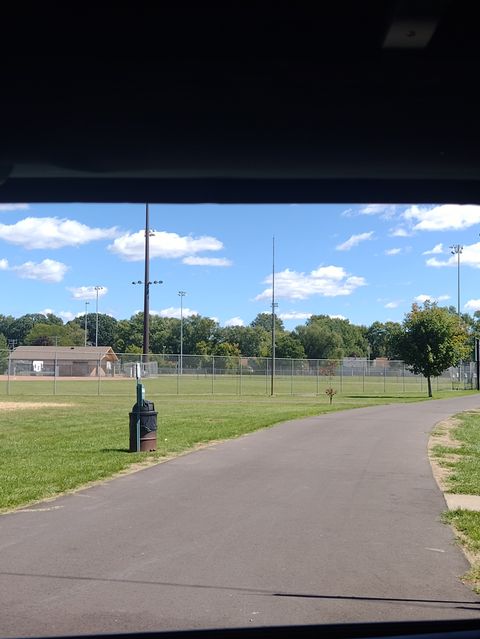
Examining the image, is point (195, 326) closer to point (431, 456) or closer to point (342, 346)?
point (342, 346)

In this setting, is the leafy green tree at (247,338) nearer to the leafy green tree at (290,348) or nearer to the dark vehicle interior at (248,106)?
the leafy green tree at (290,348)

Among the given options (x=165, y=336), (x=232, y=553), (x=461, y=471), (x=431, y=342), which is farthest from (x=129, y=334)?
(x=232, y=553)

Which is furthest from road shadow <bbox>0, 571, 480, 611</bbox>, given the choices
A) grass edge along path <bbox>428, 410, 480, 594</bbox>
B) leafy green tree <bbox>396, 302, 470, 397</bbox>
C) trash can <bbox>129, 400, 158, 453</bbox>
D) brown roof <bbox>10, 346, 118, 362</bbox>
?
brown roof <bbox>10, 346, 118, 362</bbox>

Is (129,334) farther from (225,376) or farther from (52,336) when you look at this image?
(225,376)

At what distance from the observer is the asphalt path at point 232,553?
529 cm

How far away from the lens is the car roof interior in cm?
396

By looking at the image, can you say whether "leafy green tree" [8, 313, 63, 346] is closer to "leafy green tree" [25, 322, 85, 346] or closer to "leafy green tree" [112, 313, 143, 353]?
"leafy green tree" [25, 322, 85, 346]

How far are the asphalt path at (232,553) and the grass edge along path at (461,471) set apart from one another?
0.18 meters

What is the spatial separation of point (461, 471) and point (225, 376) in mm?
50717

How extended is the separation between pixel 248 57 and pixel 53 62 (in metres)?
1.20

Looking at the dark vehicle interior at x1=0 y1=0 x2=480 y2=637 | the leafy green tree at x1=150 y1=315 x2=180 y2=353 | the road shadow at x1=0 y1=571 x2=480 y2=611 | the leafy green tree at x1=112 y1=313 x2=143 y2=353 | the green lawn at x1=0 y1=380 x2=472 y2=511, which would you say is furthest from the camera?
the leafy green tree at x1=112 y1=313 x2=143 y2=353

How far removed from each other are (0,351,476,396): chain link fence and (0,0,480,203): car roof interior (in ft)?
123

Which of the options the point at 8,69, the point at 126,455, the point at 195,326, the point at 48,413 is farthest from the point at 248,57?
the point at 195,326

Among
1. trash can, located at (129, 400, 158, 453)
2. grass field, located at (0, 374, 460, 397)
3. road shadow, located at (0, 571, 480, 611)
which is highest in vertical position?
trash can, located at (129, 400, 158, 453)
